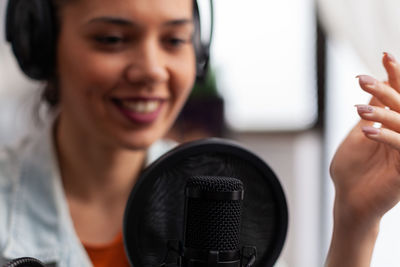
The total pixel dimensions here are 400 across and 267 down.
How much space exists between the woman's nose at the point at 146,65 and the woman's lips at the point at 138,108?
47 mm

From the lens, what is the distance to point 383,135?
0.63m

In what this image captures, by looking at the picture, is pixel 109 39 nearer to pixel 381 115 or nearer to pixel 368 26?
pixel 381 115

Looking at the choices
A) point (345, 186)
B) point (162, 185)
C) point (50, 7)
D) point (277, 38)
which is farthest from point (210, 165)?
point (277, 38)

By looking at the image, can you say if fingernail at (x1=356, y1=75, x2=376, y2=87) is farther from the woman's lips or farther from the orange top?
the orange top

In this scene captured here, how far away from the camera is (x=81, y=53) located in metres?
0.98

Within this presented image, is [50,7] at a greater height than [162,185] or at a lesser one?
greater

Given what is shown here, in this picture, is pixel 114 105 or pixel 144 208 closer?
pixel 144 208

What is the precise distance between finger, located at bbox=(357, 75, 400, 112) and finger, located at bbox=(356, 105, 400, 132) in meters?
0.02

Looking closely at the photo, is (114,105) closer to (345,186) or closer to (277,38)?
(345,186)

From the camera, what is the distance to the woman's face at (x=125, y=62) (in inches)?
37.3

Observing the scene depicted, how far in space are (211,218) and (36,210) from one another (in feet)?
1.95

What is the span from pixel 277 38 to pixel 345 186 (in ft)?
5.25

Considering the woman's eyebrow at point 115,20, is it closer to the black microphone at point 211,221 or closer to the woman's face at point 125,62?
the woman's face at point 125,62

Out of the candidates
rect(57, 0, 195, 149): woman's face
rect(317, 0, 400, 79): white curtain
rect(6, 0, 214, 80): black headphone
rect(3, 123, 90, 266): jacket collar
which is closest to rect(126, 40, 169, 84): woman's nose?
rect(57, 0, 195, 149): woman's face
